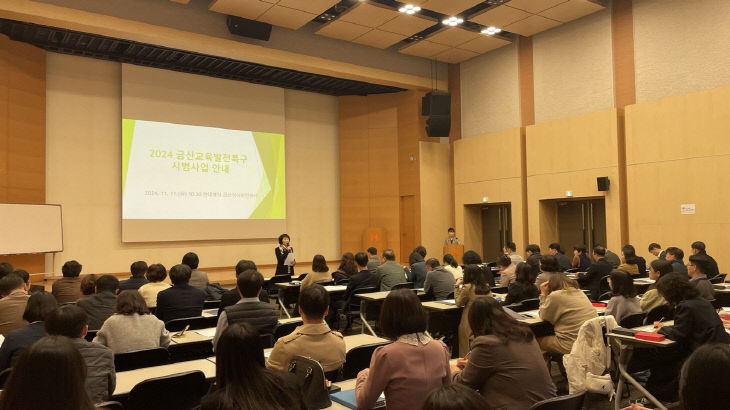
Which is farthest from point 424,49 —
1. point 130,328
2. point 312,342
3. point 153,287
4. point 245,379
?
point 245,379

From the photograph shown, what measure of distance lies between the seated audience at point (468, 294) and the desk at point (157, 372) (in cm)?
272

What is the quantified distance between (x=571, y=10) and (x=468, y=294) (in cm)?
789

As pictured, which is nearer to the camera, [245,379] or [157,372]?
[245,379]

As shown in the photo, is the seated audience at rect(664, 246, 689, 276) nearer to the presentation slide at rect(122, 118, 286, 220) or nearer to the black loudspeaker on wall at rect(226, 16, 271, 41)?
the black loudspeaker on wall at rect(226, 16, 271, 41)

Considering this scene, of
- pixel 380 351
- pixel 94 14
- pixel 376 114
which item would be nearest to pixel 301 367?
pixel 380 351

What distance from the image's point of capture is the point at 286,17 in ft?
34.3

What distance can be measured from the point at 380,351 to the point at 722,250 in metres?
8.79

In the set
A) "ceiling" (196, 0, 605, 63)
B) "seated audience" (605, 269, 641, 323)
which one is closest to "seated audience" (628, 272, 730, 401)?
"seated audience" (605, 269, 641, 323)

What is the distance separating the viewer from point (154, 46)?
10.6 meters

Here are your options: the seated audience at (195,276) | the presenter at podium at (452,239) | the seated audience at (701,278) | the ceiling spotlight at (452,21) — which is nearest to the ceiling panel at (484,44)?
the ceiling spotlight at (452,21)

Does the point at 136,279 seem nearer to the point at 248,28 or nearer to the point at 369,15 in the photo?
the point at 248,28

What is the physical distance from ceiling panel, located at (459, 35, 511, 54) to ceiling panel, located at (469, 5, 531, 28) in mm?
798

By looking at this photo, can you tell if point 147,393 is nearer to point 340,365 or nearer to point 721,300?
point 340,365

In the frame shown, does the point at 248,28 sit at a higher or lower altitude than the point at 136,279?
higher
